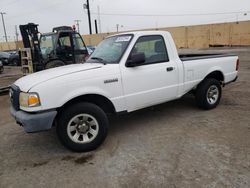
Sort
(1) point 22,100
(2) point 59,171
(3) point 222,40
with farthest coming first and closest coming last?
(3) point 222,40
(1) point 22,100
(2) point 59,171

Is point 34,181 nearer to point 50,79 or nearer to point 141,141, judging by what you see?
point 50,79

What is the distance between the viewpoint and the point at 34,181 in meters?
3.36

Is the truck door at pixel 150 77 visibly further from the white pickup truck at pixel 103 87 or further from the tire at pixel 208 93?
the tire at pixel 208 93

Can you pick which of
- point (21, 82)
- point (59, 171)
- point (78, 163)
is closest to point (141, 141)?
point (78, 163)

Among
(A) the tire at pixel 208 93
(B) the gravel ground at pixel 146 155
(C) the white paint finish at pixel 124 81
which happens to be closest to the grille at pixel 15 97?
(C) the white paint finish at pixel 124 81

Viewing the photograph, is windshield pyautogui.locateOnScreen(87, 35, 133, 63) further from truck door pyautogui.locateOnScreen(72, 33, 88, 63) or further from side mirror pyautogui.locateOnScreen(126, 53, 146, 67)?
truck door pyautogui.locateOnScreen(72, 33, 88, 63)

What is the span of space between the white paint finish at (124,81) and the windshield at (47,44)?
23.7ft

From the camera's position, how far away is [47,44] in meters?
11.7

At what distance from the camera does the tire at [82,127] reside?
12.9 feet

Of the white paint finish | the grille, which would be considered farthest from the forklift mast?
the grille

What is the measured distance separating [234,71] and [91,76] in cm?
394

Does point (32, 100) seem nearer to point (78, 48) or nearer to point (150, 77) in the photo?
point (150, 77)

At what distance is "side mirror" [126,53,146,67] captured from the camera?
14.1 feet

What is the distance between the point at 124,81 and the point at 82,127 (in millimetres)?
1038
